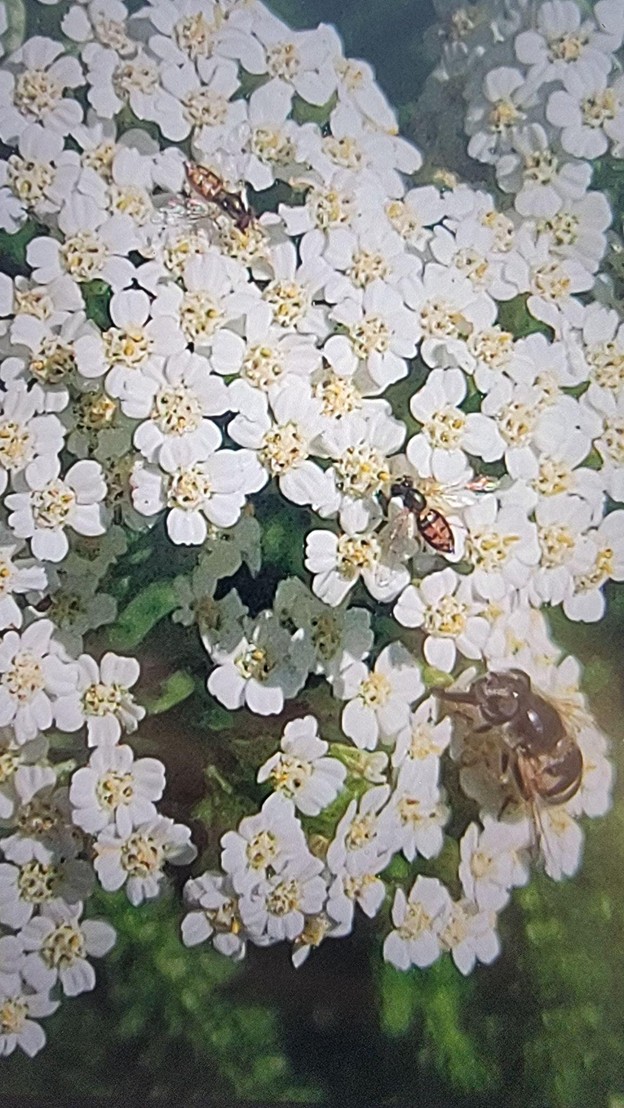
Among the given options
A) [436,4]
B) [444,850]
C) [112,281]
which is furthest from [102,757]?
[436,4]

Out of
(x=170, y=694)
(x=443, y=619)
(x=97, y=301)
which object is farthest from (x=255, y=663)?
(x=97, y=301)

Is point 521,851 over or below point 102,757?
over

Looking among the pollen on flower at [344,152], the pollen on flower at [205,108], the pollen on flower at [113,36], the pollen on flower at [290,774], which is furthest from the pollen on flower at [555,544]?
the pollen on flower at [113,36]

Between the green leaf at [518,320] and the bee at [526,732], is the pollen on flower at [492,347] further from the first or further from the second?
the bee at [526,732]

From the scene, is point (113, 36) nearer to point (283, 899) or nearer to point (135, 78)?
point (135, 78)

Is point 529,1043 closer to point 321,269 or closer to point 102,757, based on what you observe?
point 102,757

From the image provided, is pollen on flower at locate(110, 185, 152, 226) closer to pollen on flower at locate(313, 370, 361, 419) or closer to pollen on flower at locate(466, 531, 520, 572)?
pollen on flower at locate(313, 370, 361, 419)

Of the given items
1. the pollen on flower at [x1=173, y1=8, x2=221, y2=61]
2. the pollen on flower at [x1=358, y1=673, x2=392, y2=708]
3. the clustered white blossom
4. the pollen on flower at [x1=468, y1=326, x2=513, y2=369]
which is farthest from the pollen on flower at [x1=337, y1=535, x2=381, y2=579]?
the pollen on flower at [x1=173, y1=8, x2=221, y2=61]
